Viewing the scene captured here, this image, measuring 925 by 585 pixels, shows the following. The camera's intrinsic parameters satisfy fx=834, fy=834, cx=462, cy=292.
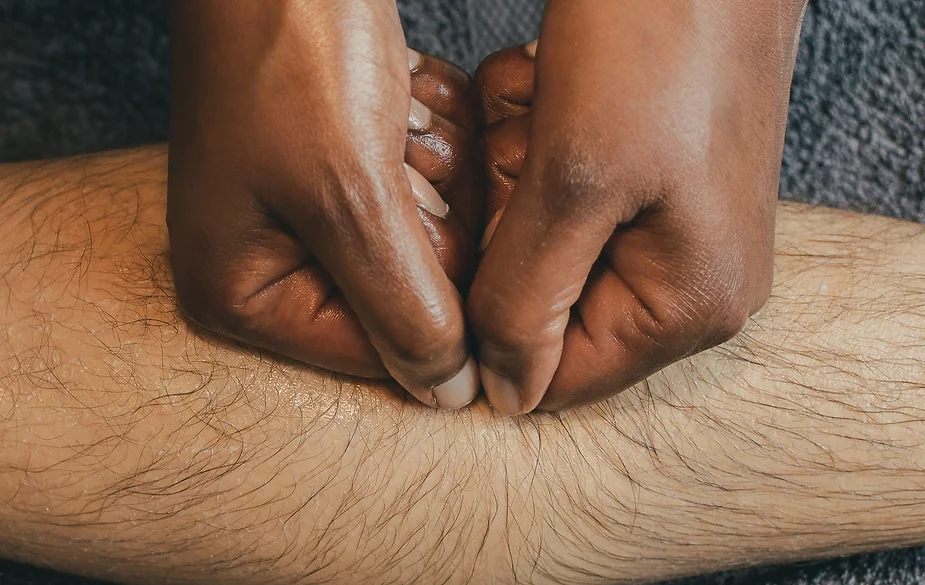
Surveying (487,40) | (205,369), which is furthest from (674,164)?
(487,40)

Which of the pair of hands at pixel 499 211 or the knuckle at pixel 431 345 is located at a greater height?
the pair of hands at pixel 499 211

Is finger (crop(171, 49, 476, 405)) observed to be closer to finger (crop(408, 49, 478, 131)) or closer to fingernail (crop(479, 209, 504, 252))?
fingernail (crop(479, 209, 504, 252))

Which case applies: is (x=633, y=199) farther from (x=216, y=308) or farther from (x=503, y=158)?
(x=216, y=308)

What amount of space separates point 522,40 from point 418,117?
1.56ft

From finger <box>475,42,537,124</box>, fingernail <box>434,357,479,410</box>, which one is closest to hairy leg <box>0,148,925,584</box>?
fingernail <box>434,357,479,410</box>

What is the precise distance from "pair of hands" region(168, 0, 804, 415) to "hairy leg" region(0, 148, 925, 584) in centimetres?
10

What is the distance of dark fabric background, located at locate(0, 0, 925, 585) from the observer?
3.41 feet

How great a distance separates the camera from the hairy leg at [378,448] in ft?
2.49

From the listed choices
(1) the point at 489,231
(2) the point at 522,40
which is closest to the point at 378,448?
(1) the point at 489,231

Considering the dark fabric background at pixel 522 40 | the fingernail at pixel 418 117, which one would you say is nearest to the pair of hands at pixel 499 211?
the fingernail at pixel 418 117

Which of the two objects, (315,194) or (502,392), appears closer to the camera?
(315,194)

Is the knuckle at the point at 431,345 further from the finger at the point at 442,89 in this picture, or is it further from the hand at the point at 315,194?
the finger at the point at 442,89

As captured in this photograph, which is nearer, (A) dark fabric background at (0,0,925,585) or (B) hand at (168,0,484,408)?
(B) hand at (168,0,484,408)

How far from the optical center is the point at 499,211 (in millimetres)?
707
